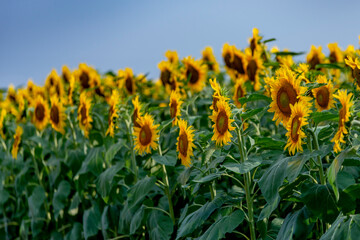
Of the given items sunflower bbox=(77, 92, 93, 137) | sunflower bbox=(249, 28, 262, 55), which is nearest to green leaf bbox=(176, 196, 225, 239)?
sunflower bbox=(77, 92, 93, 137)

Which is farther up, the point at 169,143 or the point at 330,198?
the point at 169,143

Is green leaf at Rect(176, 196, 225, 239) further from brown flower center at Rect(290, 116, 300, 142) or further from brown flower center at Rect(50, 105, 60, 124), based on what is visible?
brown flower center at Rect(50, 105, 60, 124)

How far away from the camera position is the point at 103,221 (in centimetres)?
379

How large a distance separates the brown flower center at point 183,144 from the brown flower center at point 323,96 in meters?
0.66

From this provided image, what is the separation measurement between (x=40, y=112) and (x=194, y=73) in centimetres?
133

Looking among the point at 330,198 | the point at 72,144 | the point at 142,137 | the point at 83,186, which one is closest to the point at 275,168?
the point at 330,198

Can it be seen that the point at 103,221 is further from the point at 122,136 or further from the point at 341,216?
the point at 341,216

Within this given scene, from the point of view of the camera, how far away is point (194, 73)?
4488mm

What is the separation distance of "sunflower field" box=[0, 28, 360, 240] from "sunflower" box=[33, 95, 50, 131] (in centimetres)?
1

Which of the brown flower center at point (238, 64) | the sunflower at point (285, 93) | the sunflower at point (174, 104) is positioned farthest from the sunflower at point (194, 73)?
the sunflower at point (285, 93)

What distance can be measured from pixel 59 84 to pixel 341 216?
4.05 metres

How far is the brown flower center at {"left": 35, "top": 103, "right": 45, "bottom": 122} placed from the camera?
15.2 feet

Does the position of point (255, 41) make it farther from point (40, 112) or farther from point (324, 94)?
point (40, 112)

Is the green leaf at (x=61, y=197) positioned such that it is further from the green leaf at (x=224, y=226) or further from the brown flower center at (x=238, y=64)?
the green leaf at (x=224, y=226)
